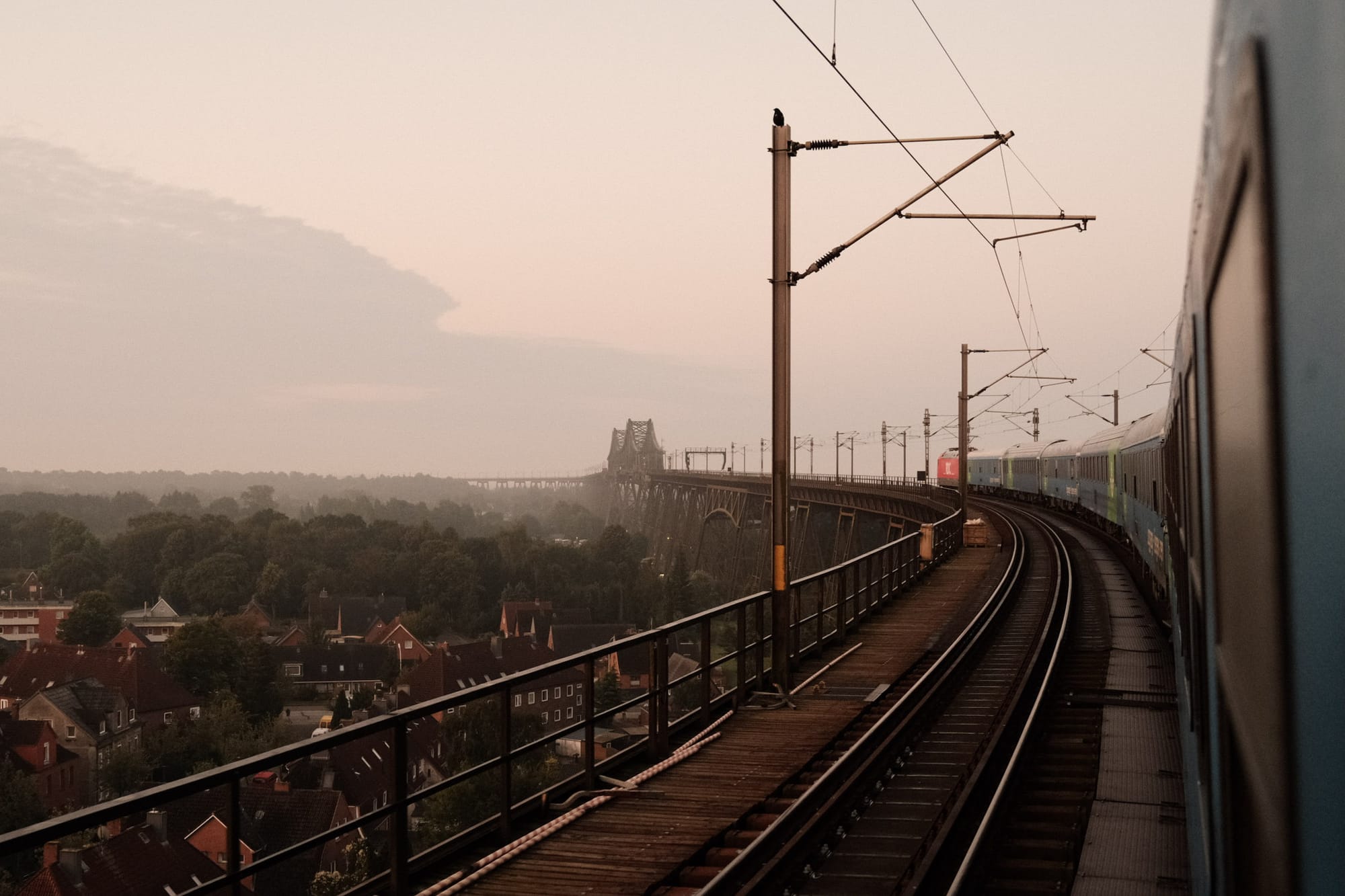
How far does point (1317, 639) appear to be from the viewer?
111cm

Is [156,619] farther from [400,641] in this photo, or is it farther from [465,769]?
[465,769]

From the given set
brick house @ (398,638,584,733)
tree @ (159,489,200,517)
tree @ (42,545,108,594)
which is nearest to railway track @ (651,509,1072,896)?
brick house @ (398,638,584,733)

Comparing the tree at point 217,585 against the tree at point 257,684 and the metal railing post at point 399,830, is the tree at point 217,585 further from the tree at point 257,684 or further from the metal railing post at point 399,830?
the metal railing post at point 399,830

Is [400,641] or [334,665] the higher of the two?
[400,641]

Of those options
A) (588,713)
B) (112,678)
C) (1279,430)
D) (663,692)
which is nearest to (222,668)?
(112,678)

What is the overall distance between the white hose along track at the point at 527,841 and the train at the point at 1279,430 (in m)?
5.18

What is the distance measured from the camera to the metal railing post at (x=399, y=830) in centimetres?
609

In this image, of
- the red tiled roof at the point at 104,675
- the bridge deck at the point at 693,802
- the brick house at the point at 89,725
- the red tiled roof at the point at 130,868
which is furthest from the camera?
the red tiled roof at the point at 104,675

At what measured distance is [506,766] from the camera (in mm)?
7180

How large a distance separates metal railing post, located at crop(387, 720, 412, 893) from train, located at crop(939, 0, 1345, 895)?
477 centimetres

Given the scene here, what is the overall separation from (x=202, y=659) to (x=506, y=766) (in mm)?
60351

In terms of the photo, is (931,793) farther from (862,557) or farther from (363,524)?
(363,524)

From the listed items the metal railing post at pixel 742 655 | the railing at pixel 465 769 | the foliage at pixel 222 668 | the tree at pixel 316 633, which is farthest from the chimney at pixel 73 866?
the tree at pixel 316 633

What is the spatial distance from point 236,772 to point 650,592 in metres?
89.5
